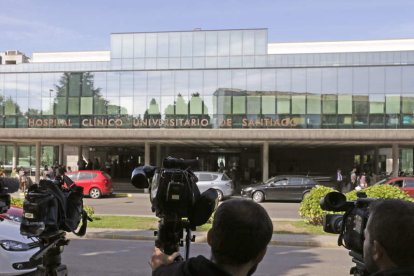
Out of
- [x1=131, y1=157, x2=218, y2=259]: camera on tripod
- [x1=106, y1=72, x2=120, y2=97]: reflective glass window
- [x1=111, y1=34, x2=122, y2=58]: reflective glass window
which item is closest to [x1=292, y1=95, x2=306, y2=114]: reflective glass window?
[x1=106, y1=72, x2=120, y2=97]: reflective glass window

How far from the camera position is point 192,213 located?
9.51ft

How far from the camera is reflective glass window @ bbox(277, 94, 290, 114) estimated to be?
105 feet

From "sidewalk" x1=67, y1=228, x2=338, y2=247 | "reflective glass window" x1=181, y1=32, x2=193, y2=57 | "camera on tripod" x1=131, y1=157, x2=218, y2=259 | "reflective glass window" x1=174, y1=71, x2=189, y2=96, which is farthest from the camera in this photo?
"reflective glass window" x1=181, y1=32, x2=193, y2=57

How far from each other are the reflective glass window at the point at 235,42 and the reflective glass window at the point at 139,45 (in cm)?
867

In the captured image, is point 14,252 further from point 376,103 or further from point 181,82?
point 181,82

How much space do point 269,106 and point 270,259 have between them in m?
22.9

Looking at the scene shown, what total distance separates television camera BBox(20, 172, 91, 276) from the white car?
3.69 metres

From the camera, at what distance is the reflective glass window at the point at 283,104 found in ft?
105

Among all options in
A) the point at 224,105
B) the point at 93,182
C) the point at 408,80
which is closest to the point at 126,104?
the point at 224,105

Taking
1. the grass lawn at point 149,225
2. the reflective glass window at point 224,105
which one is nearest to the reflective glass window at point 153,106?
the reflective glass window at point 224,105

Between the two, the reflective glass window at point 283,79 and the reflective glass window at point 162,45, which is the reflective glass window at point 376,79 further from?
the reflective glass window at point 162,45

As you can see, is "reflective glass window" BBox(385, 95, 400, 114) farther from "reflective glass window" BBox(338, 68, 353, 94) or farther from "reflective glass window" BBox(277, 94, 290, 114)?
"reflective glass window" BBox(277, 94, 290, 114)

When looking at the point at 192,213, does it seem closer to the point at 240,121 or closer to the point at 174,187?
the point at 174,187

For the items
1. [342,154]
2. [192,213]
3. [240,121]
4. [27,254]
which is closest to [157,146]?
[240,121]
